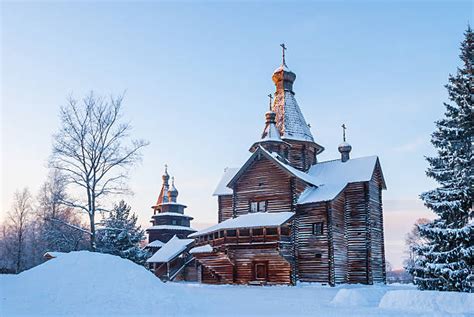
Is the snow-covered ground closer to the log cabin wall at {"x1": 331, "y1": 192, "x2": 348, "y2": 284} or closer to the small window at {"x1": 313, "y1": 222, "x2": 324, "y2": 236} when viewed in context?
the small window at {"x1": 313, "y1": 222, "x2": 324, "y2": 236}

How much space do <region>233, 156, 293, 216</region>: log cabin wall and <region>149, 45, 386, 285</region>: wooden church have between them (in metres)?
0.07

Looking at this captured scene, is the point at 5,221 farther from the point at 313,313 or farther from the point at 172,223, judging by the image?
the point at 313,313

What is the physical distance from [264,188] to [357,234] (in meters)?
7.52

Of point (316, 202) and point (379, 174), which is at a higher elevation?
point (379, 174)

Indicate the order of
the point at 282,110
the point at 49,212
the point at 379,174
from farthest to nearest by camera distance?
the point at 49,212
the point at 282,110
the point at 379,174

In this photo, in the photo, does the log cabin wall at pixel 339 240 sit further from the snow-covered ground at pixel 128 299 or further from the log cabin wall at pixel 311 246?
the snow-covered ground at pixel 128 299

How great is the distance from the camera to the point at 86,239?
53.1 metres

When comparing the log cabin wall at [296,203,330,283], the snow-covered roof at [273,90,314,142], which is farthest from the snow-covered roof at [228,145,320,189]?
the snow-covered roof at [273,90,314,142]

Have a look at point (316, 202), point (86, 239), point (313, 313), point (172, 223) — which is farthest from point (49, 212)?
point (313, 313)

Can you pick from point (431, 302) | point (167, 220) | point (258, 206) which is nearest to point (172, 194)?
point (167, 220)

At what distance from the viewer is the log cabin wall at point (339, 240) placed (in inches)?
1203

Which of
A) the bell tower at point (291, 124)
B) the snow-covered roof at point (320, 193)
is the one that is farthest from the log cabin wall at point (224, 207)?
the snow-covered roof at point (320, 193)

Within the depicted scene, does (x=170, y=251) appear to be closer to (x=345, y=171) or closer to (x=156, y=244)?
(x=156, y=244)

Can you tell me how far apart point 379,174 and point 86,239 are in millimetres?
35440
